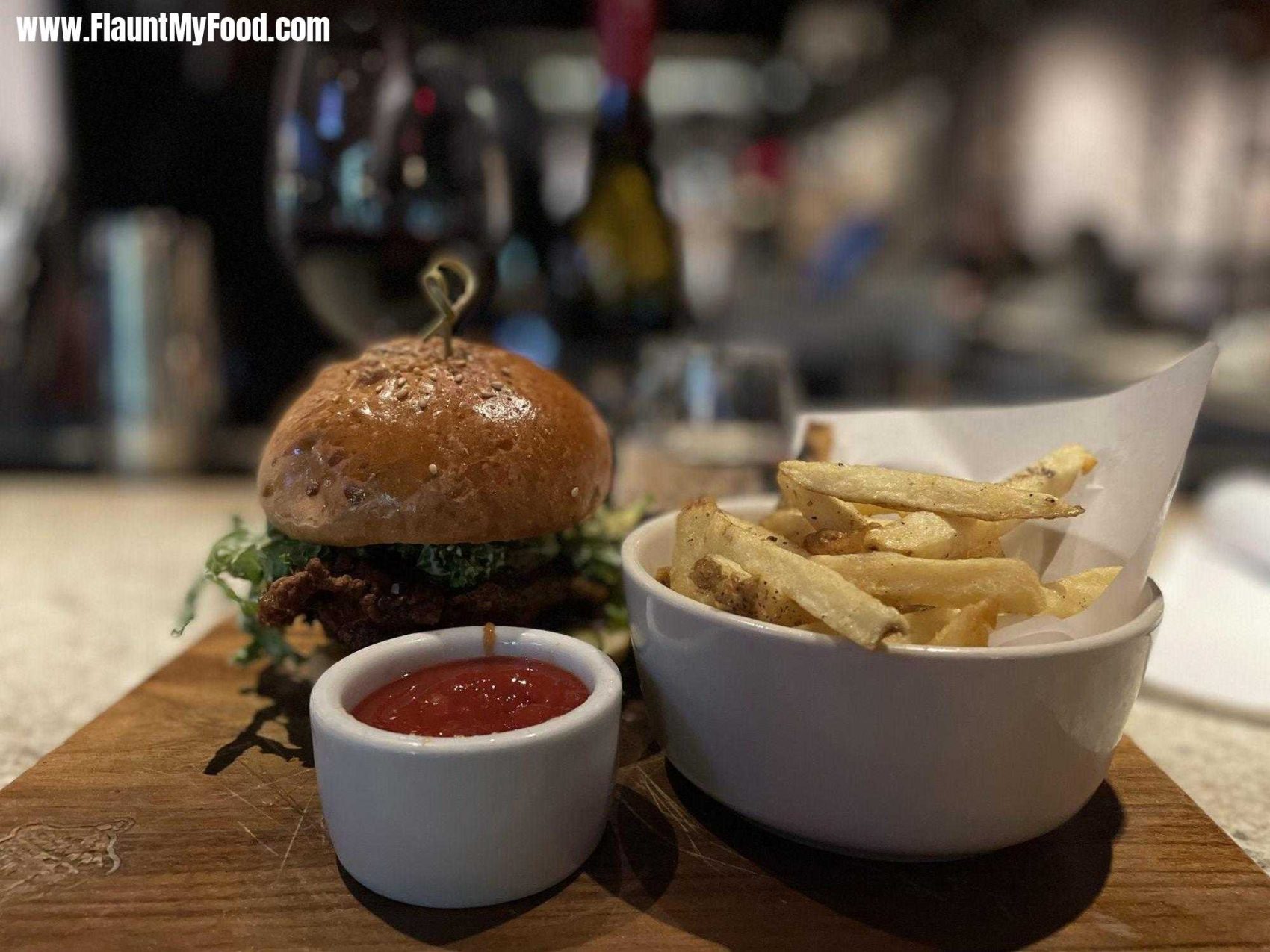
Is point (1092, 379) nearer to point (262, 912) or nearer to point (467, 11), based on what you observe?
point (467, 11)

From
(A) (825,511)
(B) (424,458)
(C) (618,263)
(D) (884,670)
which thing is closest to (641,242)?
(C) (618,263)

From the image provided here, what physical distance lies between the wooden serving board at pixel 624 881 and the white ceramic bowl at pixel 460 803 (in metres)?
0.03

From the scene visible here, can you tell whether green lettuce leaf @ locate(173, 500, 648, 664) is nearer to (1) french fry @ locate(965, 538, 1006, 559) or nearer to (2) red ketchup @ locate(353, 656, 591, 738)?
(2) red ketchup @ locate(353, 656, 591, 738)

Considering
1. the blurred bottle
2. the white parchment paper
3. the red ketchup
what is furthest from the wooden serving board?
the blurred bottle

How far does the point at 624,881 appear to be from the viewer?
99cm

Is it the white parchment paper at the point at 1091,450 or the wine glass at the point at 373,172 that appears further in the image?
the wine glass at the point at 373,172

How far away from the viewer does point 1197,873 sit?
1.01 meters

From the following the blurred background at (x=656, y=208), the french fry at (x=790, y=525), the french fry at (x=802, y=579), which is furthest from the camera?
the blurred background at (x=656, y=208)

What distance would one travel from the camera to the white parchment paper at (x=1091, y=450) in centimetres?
106

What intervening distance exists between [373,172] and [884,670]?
1.50 meters

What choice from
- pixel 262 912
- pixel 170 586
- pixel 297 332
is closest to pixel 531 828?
pixel 262 912

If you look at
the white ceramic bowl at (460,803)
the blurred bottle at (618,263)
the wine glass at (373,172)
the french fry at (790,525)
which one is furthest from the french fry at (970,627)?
the blurred bottle at (618,263)

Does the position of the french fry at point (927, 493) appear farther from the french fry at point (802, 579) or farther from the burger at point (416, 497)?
the burger at point (416, 497)

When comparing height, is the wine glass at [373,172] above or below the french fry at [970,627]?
above
